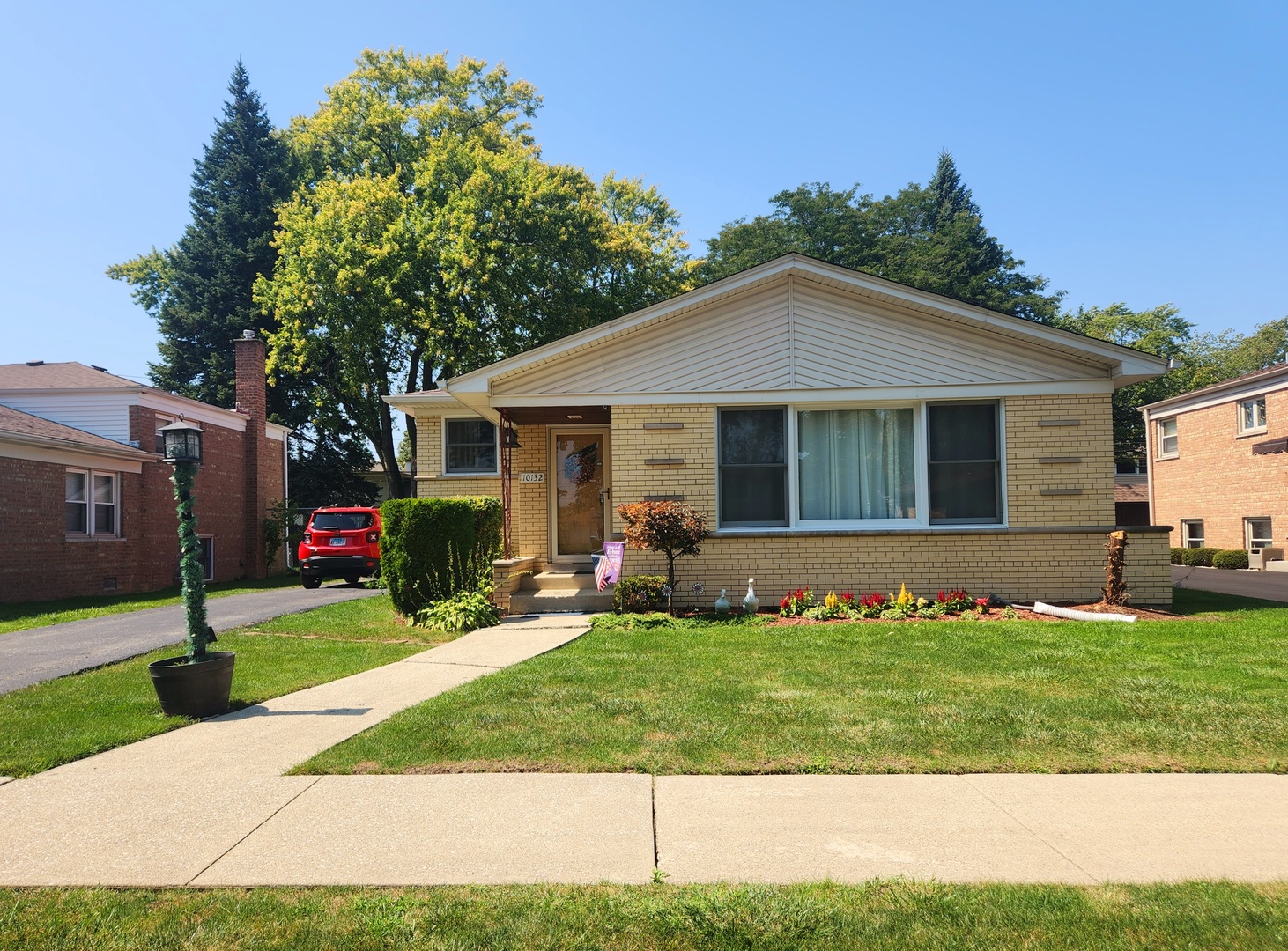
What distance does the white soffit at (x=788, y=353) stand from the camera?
1262cm

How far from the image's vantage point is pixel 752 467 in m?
12.9

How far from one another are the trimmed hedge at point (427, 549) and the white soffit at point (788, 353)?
6.53 feet

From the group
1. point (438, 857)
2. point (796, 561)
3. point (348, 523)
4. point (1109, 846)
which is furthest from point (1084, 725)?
point (348, 523)

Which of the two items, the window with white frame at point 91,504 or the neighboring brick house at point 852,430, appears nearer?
the neighboring brick house at point 852,430

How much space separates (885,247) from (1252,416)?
2362cm

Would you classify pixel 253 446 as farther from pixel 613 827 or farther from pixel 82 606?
pixel 613 827

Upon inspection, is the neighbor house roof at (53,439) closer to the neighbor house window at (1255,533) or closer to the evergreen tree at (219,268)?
the evergreen tree at (219,268)

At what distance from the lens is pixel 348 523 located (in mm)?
21578

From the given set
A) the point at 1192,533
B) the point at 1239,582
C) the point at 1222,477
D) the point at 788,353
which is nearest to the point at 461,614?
the point at 788,353

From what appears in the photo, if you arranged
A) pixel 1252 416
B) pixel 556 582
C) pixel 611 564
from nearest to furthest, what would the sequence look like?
pixel 611 564 < pixel 556 582 < pixel 1252 416

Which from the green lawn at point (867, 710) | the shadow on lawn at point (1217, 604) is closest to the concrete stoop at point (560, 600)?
the green lawn at point (867, 710)

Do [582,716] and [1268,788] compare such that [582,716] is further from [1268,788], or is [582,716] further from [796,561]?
[796,561]

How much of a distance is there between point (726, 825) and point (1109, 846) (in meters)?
1.73

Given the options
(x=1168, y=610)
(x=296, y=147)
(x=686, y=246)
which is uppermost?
(x=296, y=147)
